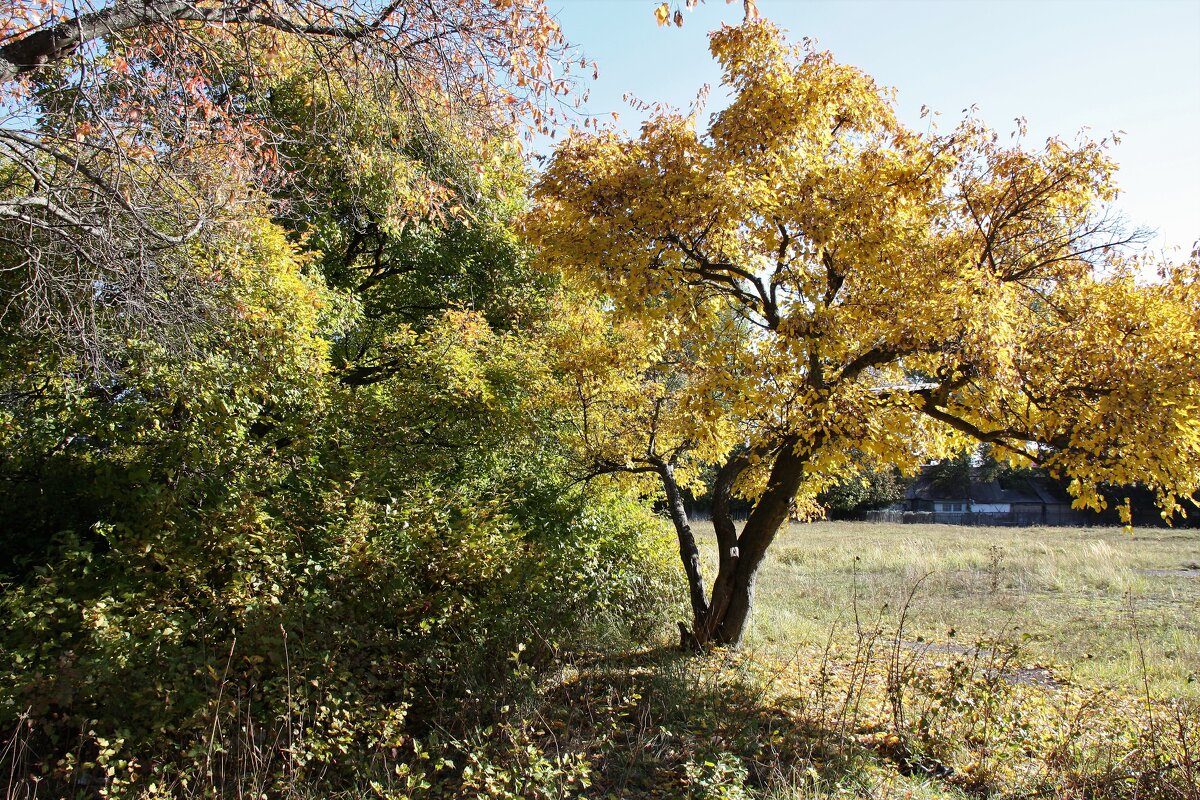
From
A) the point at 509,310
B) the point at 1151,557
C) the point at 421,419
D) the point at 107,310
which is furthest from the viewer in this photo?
the point at 1151,557

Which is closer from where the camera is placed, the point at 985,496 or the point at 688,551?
the point at 688,551

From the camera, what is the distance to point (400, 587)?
5.91 m

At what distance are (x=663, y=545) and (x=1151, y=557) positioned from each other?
1547cm

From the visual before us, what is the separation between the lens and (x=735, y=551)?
27.5 feet

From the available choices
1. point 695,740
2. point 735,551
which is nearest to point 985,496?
point 735,551

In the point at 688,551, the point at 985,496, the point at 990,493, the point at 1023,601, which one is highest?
the point at 990,493

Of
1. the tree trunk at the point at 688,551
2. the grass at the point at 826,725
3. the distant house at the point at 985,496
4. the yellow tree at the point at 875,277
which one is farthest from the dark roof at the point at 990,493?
the yellow tree at the point at 875,277

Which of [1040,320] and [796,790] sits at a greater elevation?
[1040,320]

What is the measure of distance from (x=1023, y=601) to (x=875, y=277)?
8930 mm

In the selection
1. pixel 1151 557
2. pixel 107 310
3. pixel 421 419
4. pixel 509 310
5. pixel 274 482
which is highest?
pixel 509 310

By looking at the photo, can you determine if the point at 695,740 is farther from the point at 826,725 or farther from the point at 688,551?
the point at 688,551

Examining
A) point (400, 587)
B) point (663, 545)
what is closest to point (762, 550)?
point (663, 545)

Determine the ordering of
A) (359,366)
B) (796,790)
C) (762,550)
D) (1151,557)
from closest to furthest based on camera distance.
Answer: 1. (796,790)
2. (762,550)
3. (359,366)
4. (1151,557)

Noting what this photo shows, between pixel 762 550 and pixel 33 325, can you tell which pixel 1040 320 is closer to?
pixel 762 550
